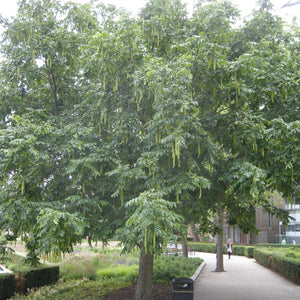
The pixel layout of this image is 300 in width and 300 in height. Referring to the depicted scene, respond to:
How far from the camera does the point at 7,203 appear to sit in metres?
8.24

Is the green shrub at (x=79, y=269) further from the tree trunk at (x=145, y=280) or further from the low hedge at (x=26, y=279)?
the tree trunk at (x=145, y=280)

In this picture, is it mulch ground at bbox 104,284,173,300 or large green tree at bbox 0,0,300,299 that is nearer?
large green tree at bbox 0,0,300,299

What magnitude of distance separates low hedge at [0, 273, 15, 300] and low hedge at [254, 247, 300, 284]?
11.6 metres

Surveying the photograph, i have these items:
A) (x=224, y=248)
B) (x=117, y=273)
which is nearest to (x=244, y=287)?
(x=117, y=273)

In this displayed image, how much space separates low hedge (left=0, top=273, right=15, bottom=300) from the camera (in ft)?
43.4

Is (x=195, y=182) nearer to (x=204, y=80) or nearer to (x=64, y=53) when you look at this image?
(x=204, y=80)

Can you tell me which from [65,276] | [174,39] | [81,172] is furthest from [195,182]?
[65,276]

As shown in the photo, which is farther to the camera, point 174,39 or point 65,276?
point 65,276

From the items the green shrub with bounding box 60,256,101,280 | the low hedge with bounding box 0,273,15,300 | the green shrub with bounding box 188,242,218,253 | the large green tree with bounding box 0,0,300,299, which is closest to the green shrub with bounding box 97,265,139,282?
the green shrub with bounding box 60,256,101,280

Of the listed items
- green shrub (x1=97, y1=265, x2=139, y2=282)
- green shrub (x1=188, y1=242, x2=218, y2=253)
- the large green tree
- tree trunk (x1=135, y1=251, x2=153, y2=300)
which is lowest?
green shrub (x1=188, y1=242, x2=218, y2=253)

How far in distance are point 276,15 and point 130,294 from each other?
31.8ft

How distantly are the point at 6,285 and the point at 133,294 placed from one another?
457 centimetres

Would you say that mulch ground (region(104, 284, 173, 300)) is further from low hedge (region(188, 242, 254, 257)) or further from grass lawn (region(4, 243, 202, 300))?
low hedge (region(188, 242, 254, 257))

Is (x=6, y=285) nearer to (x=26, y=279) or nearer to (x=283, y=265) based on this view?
(x=26, y=279)
